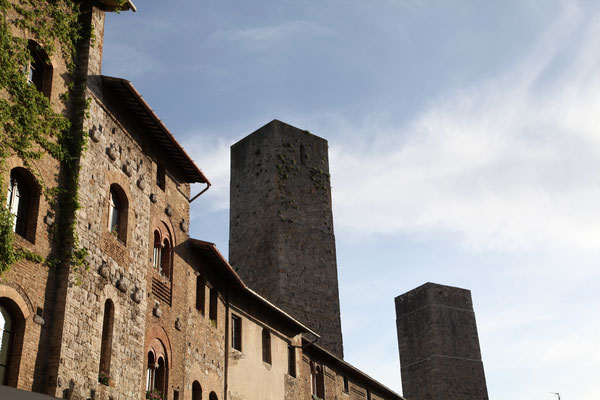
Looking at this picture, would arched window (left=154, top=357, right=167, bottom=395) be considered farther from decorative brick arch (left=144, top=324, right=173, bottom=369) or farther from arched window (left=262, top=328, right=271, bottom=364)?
arched window (left=262, top=328, right=271, bottom=364)

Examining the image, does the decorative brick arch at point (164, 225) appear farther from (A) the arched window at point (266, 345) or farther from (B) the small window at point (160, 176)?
(A) the arched window at point (266, 345)

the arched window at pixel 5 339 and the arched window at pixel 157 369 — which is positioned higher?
the arched window at pixel 157 369

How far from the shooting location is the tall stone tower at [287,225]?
3188cm

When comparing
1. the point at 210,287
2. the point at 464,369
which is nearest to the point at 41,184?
the point at 210,287

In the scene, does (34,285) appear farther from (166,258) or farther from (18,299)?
(166,258)

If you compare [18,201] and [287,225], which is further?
[287,225]

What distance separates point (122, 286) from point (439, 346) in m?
33.9

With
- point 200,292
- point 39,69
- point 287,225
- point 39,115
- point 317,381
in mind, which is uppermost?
point 287,225

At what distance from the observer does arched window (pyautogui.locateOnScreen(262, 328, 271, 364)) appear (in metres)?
23.0

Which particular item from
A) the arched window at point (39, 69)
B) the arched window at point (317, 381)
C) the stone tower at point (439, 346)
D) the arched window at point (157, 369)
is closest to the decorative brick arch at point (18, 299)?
the arched window at point (39, 69)

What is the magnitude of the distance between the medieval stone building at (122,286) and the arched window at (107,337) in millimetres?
20

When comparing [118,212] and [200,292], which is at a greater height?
[118,212]

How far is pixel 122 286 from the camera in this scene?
14.9 meters

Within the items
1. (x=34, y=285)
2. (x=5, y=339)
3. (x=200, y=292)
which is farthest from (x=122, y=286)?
(x=200, y=292)
